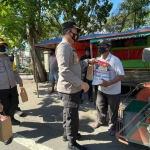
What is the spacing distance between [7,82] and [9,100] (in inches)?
19.1

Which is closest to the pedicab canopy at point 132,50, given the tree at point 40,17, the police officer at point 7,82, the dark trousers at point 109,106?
the tree at point 40,17

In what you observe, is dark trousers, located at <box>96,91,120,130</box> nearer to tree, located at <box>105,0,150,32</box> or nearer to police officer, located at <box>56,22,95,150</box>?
police officer, located at <box>56,22,95,150</box>

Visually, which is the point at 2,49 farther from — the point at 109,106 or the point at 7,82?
the point at 109,106

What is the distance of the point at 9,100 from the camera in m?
3.64

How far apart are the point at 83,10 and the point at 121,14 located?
16.9 ft

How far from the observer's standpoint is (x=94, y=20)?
12.3 metres

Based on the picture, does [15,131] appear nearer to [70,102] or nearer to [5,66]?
[5,66]

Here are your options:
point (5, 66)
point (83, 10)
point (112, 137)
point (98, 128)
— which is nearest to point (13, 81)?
point (5, 66)

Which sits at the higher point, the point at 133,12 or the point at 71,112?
the point at 133,12

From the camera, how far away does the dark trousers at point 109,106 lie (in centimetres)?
294

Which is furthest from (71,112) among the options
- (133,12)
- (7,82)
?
(133,12)

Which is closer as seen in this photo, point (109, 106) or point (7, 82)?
point (109, 106)

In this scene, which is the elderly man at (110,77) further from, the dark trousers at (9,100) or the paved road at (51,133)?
the dark trousers at (9,100)

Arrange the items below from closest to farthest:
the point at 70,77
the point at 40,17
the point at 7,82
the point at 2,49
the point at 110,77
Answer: the point at 70,77
the point at 110,77
the point at 2,49
the point at 7,82
the point at 40,17
